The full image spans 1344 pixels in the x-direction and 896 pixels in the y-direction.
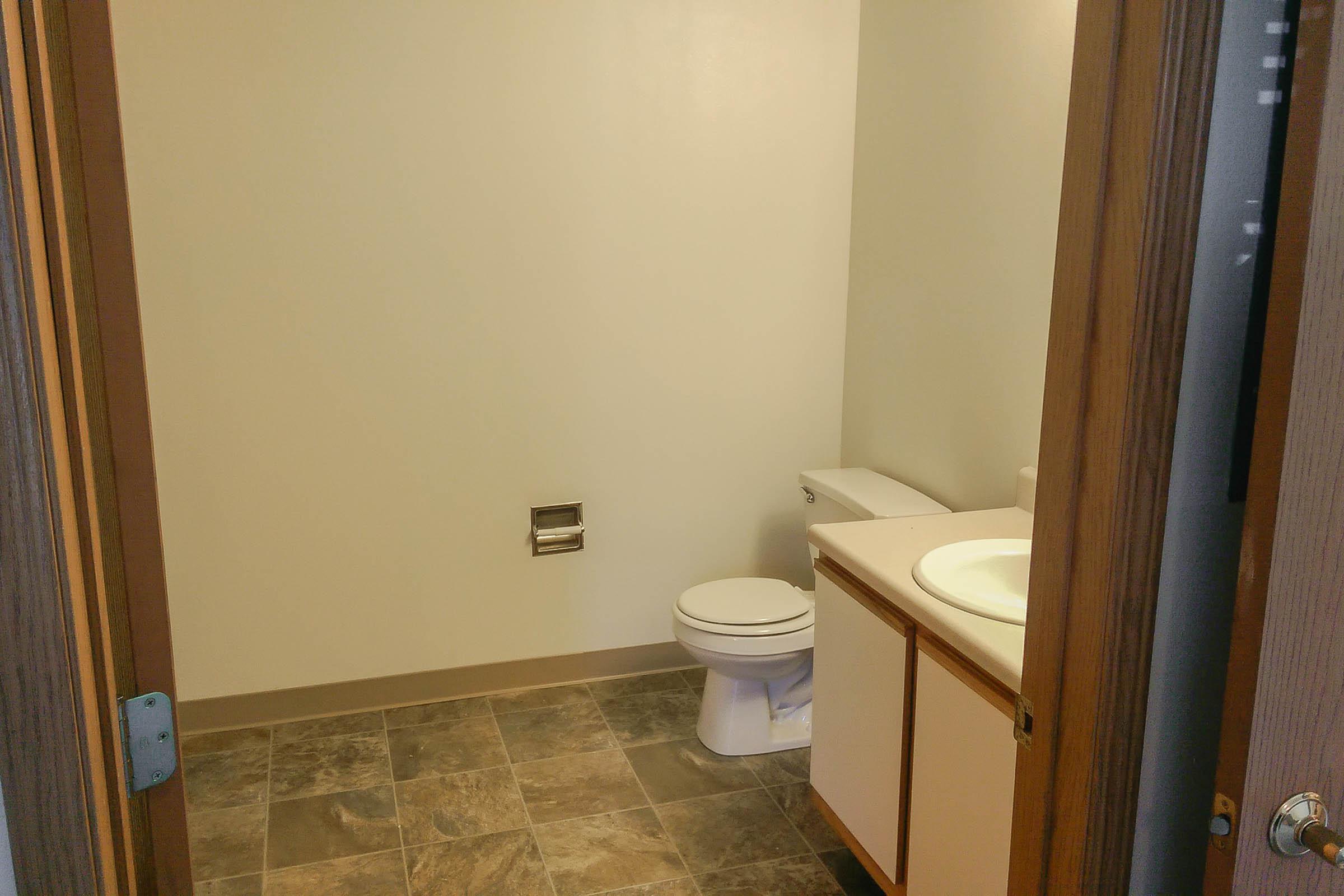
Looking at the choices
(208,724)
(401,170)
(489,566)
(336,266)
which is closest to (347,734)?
(208,724)

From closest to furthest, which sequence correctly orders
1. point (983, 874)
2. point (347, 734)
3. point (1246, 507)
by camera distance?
1. point (1246, 507)
2. point (983, 874)
3. point (347, 734)

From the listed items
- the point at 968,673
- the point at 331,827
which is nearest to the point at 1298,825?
the point at 968,673

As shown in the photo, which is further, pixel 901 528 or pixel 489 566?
pixel 489 566

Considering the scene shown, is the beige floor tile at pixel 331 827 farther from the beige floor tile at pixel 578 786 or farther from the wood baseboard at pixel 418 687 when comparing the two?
the wood baseboard at pixel 418 687

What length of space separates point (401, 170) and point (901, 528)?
167cm

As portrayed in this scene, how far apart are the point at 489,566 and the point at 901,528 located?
4.56 feet

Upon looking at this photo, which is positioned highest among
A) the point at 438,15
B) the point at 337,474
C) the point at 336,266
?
the point at 438,15

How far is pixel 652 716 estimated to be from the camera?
9.59 ft

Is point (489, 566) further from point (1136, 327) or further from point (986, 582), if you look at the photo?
point (1136, 327)

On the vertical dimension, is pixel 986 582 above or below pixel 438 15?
below

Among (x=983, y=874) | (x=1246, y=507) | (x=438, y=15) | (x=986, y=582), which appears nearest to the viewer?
(x=1246, y=507)

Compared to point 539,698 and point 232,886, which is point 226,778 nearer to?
point 232,886

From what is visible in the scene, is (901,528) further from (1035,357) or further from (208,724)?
(208,724)

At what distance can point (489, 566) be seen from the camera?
2979mm
